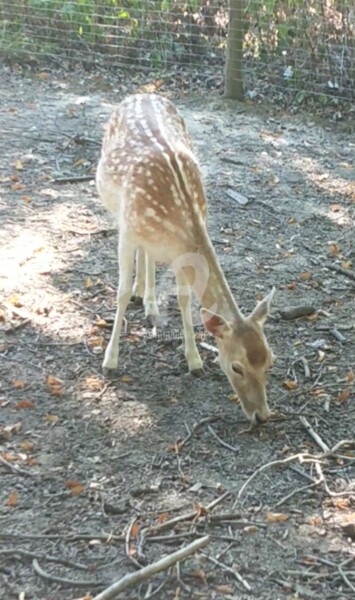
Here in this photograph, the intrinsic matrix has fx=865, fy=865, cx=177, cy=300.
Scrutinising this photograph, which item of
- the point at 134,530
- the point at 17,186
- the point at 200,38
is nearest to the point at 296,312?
the point at 134,530

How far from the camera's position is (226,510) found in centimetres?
380

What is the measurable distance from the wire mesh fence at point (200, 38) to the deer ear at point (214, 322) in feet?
20.3

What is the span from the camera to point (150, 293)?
5.52m

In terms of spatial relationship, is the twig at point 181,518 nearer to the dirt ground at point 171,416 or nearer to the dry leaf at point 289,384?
the dirt ground at point 171,416

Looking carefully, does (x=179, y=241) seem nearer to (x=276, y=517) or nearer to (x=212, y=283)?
(x=212, y=283)

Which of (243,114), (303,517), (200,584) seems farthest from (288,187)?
(200,584)

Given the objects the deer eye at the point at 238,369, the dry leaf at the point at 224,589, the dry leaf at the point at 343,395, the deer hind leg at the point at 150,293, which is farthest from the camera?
the deer hind leg at the point at 150,293

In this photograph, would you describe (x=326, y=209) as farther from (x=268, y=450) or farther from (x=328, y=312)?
(x=268, y=450)

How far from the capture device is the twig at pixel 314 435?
4285mm

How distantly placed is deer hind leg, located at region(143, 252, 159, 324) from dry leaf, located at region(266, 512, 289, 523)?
1.97 m

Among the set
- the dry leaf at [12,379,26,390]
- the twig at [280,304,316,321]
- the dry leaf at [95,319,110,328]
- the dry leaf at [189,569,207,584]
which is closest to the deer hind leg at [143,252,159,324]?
the dry leaf at [95,319,110,328]

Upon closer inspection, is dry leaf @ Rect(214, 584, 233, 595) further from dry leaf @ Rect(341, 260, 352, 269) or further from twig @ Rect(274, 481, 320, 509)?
dry leaf @ Rect(341, 260, 352, 269)

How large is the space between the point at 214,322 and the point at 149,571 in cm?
144

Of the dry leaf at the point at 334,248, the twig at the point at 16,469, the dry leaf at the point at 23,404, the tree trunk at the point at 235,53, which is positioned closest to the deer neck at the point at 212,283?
the dry leaf at the point at 23,404
